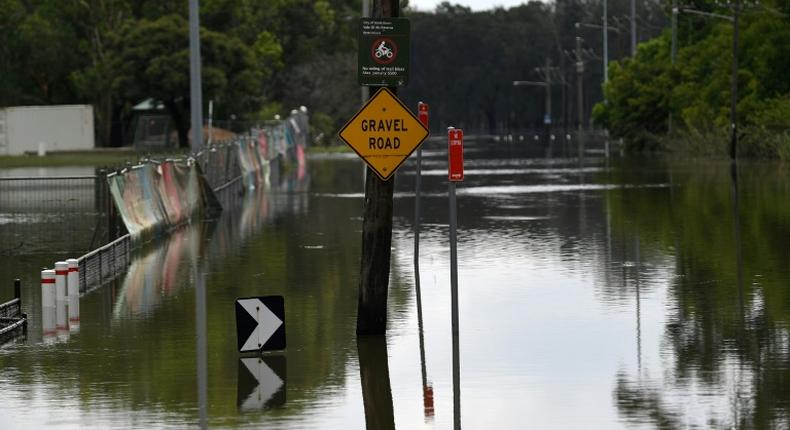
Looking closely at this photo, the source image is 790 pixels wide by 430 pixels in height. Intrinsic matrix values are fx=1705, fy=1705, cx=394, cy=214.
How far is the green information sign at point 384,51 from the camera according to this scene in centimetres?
1539

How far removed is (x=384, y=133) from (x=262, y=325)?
206 centimetres

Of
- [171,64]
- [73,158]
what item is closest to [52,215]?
[73,158]

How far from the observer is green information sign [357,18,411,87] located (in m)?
15.4

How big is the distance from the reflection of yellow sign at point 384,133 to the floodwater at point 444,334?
176 centimetres

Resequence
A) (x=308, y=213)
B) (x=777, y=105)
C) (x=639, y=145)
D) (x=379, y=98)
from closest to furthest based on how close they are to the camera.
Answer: (x=379, y=98), (x=308, y=213), (x=777, y=105), (x=639, y=145)

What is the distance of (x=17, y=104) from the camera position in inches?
3634

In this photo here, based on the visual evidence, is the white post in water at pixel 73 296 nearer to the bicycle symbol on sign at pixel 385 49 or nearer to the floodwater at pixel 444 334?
the floodwater at pixel 444 334

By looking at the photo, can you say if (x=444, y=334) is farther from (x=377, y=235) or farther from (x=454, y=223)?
(x=454, y=223)

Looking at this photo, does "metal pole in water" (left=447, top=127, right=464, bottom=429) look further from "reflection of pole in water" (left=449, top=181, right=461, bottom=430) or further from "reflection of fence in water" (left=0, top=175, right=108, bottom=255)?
"reflection of fence in water" (left=0, top=175, right=108, bottom=255)

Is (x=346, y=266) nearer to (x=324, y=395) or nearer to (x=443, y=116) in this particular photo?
(x=324, y=395)

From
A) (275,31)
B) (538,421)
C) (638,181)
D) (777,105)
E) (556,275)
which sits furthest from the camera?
(275,31)

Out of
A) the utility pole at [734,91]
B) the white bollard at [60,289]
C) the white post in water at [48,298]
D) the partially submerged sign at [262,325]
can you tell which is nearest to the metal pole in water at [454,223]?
the partially submerged sign at [262,325]

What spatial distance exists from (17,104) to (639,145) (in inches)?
1395

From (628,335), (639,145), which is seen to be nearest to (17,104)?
(639,145)
